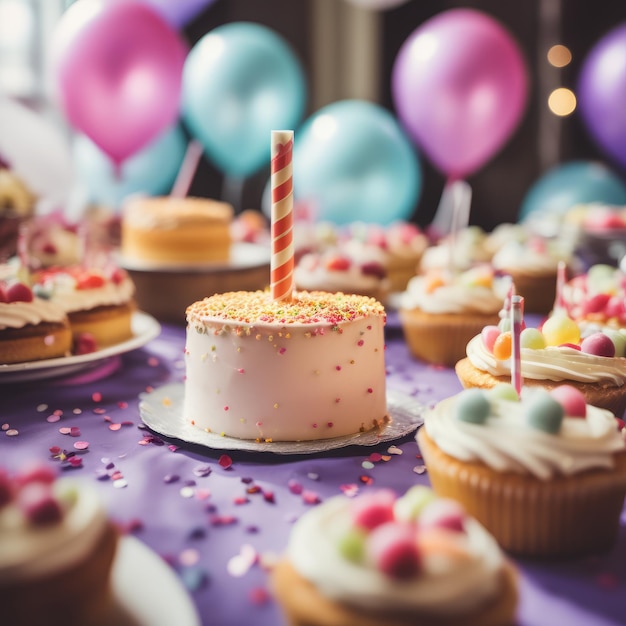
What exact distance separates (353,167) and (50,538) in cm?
451

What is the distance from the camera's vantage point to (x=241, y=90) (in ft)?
18.2

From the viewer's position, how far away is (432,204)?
27.6 feet

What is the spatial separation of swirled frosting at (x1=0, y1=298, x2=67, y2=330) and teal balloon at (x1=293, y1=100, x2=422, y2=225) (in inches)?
106

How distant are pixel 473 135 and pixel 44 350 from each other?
343 cm

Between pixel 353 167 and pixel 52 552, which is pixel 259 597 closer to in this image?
pixel 52 552

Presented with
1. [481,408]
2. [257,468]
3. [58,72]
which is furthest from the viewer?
[58,72]

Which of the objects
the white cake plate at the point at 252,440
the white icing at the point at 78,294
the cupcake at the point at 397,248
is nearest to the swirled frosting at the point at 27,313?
the white icing at the point at 78,294

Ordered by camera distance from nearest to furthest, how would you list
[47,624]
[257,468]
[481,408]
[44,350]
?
[47,624] → [481,408] → [257,468] → [44,350]

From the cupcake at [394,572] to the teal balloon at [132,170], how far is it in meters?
5.09

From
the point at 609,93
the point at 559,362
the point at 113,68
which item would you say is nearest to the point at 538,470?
the point at 559,362

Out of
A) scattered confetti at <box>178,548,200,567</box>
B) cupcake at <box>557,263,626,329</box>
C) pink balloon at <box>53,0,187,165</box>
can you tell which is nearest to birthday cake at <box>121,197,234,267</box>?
pink balloon at <box>53,0,187,165</box>

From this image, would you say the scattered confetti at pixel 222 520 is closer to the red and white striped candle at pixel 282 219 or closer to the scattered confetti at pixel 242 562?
the scattered confetti at pixel 242 562

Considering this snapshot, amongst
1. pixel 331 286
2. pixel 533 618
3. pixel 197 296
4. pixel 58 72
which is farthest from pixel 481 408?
pixel 58 72

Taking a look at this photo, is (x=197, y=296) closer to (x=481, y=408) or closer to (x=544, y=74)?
(x=481, y=408)
